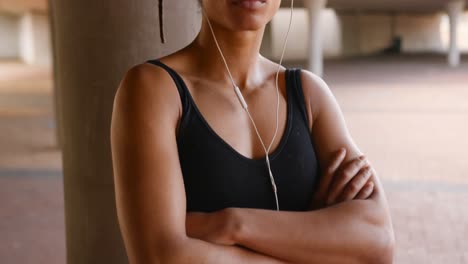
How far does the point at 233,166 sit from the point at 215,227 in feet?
0.66

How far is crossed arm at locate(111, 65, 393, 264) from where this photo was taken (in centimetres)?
174

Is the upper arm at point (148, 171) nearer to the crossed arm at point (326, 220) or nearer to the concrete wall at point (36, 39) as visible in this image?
the crossed arm at point (326, 220)

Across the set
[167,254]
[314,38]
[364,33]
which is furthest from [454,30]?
[167,254]

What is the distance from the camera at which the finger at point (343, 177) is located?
204 cm

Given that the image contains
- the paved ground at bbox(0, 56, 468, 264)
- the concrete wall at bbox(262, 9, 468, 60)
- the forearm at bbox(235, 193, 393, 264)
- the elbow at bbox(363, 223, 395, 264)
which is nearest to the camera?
the forearm at bbox(235, 193, 393, 264)

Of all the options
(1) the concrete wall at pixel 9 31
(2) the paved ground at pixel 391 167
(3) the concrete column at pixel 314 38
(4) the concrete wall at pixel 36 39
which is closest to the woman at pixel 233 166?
(2) the paved ground at pixel 391 167

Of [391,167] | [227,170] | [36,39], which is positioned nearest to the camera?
[227,170]

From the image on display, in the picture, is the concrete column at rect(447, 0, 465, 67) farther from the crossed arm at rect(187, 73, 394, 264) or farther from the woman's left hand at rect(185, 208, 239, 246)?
the woman's left hand at rect(185, 208, 239, 246)

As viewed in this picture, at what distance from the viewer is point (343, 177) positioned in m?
2.07

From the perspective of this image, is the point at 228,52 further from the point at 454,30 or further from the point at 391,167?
the point at 454,30

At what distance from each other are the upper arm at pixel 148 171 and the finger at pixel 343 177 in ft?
1.85

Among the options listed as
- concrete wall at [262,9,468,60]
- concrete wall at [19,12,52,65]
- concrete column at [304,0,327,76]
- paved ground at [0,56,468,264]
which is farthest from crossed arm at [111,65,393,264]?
concrete wall at [19,12,52,65]

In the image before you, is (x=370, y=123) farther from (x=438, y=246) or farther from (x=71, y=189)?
(x=71, y=189)

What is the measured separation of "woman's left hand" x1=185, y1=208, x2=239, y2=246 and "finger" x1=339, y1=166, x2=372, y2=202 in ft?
1.56
